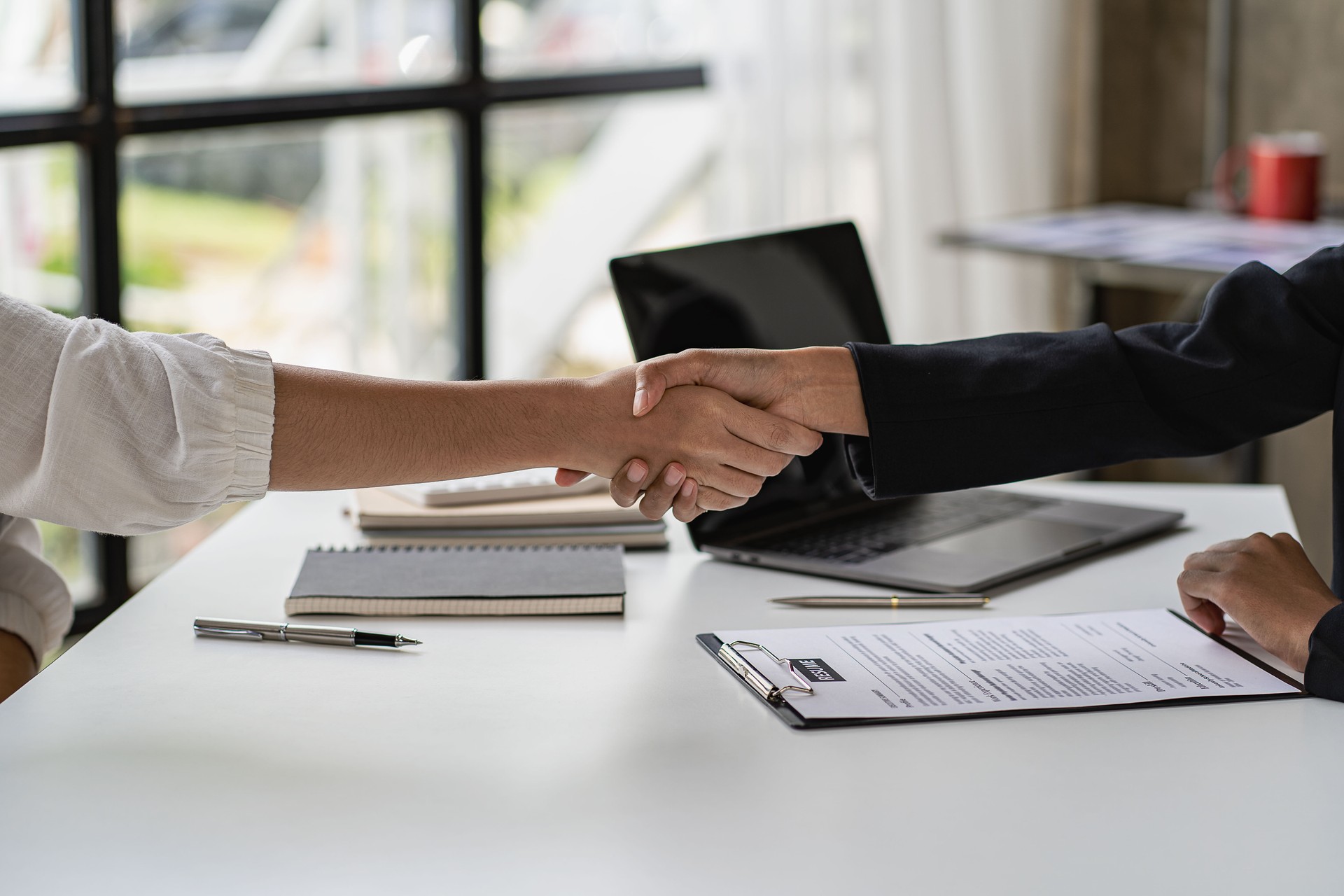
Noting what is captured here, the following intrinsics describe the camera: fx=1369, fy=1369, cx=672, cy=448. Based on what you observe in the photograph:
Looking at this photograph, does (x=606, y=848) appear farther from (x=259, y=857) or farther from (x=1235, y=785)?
(x=1235, y=785)

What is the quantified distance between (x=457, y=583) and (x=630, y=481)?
0.65 feet

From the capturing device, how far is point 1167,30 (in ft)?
10.3

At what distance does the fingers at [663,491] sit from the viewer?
1.21m

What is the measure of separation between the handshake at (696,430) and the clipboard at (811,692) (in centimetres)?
26

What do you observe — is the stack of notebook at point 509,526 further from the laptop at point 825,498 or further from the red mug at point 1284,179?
the red mug at point 1284,179

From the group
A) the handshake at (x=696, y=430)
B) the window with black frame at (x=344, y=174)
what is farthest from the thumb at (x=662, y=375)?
the window with black frame at (x=344, y=174)

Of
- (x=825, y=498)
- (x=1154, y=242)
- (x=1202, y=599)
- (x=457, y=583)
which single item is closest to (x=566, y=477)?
(x=457, y=583)

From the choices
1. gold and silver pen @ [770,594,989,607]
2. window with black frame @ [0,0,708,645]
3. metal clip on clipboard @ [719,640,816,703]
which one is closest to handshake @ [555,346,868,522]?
gold and silver pen @ [770,594,989,607]

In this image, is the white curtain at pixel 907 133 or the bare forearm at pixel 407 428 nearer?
the bare forearm at pixel 407 428

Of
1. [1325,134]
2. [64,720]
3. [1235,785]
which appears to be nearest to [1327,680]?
[1235,785]

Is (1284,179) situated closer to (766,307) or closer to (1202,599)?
(766,307)

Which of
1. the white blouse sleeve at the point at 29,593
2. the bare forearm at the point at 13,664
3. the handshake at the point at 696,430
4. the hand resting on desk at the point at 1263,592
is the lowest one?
the bare forearm at the point at 13,664

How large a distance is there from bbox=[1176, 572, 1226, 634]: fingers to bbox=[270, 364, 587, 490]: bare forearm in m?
0.51

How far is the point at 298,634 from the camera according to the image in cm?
100
